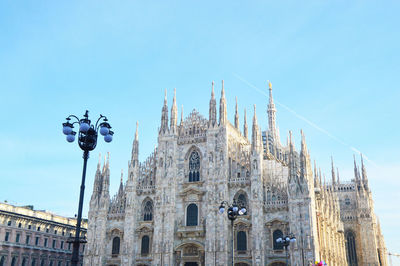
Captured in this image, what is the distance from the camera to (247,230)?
1794 inches

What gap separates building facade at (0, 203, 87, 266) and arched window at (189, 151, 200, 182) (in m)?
15.9

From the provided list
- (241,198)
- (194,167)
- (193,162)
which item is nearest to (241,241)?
(241,198)

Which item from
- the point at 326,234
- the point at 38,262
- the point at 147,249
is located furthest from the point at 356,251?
the point at 38,262

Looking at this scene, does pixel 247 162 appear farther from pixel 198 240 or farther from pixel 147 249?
pixel 147 249

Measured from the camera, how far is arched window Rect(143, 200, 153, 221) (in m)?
51.2

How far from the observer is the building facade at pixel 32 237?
53.2m

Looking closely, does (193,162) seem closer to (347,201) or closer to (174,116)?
(174,116)

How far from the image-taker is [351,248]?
2857 inches

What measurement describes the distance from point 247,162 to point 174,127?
1055cm

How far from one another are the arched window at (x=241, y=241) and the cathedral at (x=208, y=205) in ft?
0.35

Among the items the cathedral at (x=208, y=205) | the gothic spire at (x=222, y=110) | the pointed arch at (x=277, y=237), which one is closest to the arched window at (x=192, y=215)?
the cathedral at (x=208, y=205)

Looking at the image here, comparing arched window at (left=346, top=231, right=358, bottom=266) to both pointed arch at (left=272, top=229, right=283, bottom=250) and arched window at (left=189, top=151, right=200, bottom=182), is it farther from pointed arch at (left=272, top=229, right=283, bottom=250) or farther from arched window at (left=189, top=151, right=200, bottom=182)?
arched window at (left=189, top=151, right=200, bottom=182)

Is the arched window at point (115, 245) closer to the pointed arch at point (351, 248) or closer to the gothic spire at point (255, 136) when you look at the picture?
the gothic spire at point (255, 136)

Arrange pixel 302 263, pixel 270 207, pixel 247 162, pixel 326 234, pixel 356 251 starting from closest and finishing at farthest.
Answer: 1. pixel 302 263
2. pixel 270 207
3. pixel 247 162
4. pixel 326 234
5. pixel 356 251
